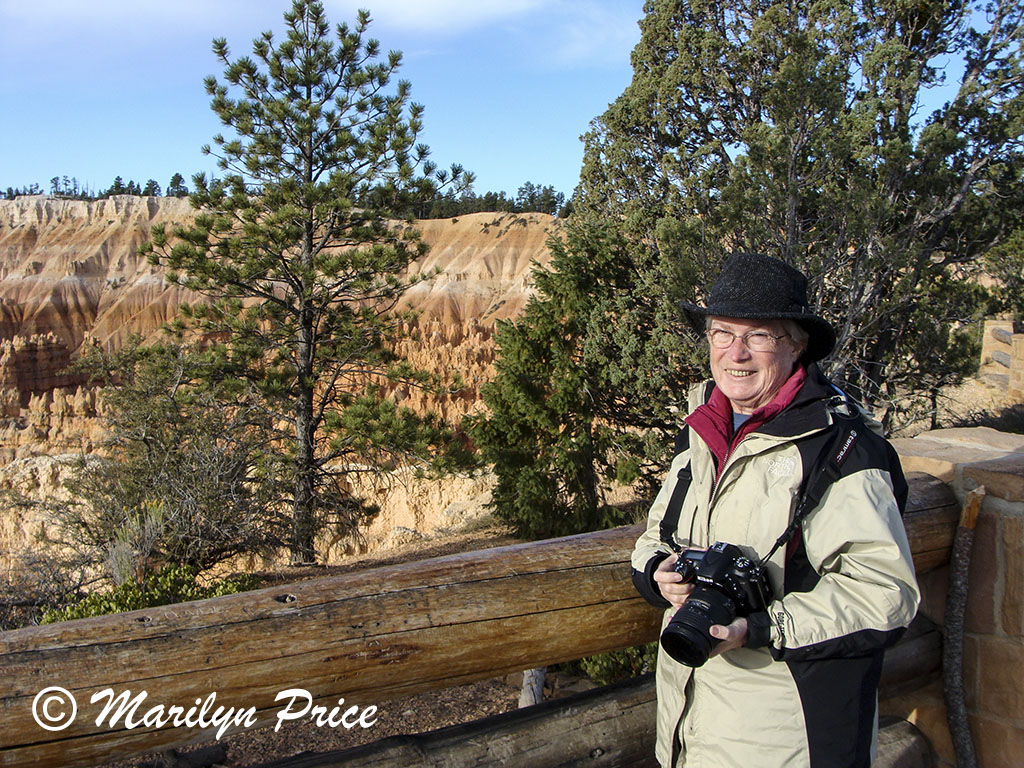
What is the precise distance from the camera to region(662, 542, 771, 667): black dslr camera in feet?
4.82

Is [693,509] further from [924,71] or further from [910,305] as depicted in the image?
[924,71]

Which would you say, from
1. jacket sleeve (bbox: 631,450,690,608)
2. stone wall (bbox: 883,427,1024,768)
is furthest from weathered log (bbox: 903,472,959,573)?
jacket sleeve (bbox: 631,450,690,608)

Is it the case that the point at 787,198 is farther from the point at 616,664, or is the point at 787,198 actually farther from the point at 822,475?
the point at 822,475

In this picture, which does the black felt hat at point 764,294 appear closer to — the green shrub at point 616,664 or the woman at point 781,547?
the woman at point 781,547

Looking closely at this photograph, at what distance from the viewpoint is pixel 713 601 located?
4.85 feet

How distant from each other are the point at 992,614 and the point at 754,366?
1.22 m

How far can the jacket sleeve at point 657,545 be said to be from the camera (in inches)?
70.1

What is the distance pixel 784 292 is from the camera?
172 centimetres

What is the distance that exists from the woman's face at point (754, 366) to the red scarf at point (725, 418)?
3 centimetres

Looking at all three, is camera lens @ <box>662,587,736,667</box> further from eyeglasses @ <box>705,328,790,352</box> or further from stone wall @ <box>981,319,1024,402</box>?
stone wall @ <box>981,319,1024,402</box>

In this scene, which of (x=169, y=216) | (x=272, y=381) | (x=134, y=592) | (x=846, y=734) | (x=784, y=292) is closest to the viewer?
(x=846, y=734)

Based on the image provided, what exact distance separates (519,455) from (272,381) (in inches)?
165

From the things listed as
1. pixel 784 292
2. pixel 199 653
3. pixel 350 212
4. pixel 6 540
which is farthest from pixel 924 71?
pixel 6 540

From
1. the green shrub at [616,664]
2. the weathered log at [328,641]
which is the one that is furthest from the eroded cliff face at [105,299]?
the weathered log at [328,641]
